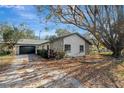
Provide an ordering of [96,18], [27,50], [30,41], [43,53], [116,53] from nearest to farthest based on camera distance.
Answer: [96,18], [43,53], [116,53], [27,50], [30,41]

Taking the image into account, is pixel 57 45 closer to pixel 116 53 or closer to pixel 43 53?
pixel 43 53

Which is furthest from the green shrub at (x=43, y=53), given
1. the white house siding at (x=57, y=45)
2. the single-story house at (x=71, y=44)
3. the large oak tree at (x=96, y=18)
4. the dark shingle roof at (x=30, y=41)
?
the large oak tree at (x=96, y=18)

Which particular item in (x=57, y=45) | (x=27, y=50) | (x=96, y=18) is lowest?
(x=27, y=50)

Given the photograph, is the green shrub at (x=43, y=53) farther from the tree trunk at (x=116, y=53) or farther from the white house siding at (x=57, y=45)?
the tree trunk at (x=116, y=53)

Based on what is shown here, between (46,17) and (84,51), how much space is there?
2.05 m

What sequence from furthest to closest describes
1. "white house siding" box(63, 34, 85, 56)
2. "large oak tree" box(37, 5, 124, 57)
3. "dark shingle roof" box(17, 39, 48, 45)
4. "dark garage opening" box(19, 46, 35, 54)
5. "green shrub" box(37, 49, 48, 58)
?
"dark garage opening" box(19, 46, 35, 54) → "dark shingle roof" box(17, 39, 48, 45) → "green shrub" box(37, 49, 48, 58) → "white house siding" box(63, 34, 85, 56) → "large oak tree" box(37, 5, 124, 57)

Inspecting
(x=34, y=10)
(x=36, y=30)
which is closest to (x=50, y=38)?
(x=36, y=30)

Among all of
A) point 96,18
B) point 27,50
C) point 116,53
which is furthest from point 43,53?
point 116,53

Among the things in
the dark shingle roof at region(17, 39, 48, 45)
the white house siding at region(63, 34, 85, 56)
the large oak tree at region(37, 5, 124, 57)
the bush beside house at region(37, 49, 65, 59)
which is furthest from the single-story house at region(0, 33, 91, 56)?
the dark shingle roof at region(17, 39, 48, 45)

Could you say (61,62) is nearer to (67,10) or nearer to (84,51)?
(84,51)

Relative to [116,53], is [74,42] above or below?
above

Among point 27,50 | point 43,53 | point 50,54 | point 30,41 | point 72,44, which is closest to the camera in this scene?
point 72,44

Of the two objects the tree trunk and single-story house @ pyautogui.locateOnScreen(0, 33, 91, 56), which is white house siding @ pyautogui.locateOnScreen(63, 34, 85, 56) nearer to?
single-story house @ pyautogui.locateOnScreen(0, 33, 91, 56)

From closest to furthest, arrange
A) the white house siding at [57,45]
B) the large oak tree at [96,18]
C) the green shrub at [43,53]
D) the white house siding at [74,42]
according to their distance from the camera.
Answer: the large oak tree at [96,18]
the white house siding at [74,42]
the white house siding at [57,45]
the green shrub at [43,53]
